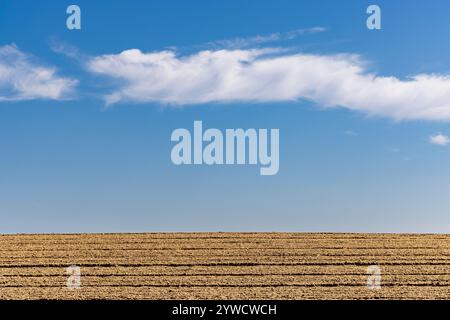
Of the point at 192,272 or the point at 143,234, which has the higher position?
the point at 143,234

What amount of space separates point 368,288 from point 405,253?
6314mm

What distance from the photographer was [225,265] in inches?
806

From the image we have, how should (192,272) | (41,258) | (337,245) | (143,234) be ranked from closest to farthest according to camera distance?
(192,272), (41,258), (337,245), (143,234)

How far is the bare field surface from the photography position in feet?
55.2

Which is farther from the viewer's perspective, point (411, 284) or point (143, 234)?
point (143, 234)

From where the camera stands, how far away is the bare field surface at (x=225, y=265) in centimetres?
A: 1683
